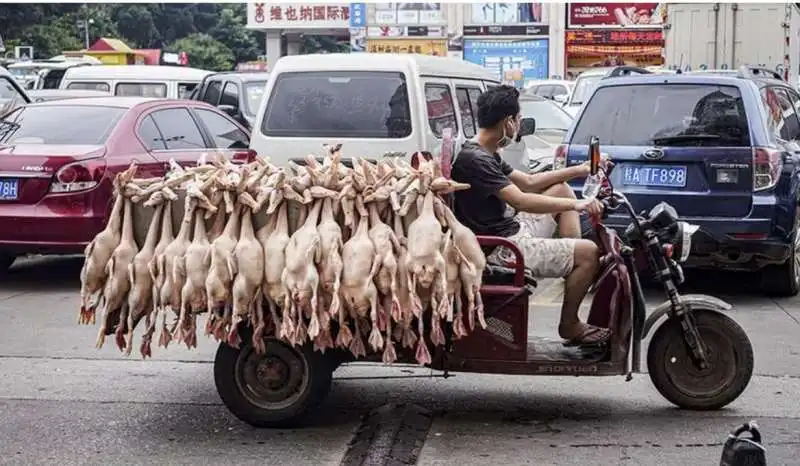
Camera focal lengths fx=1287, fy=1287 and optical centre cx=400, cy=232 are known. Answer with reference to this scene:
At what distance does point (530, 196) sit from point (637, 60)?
44.7 m

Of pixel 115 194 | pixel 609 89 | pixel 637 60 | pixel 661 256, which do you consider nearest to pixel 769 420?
pixel 661 256

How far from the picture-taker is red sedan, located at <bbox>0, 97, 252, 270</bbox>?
9.90 meters

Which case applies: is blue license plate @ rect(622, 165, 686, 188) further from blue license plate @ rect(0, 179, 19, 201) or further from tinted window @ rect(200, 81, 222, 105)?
tinted window @ rect(200, 81, 222, 105)

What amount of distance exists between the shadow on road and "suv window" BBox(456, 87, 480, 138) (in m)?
3.58

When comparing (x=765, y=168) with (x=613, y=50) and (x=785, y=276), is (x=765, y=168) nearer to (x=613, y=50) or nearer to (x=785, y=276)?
(x=785, y=276)

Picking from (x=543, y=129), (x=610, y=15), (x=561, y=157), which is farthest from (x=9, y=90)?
(x=610, y=15)

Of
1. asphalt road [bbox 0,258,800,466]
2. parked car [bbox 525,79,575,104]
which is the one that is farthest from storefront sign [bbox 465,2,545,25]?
asphalt road [bbox 0,258,800,466]

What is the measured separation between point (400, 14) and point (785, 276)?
3805 cm

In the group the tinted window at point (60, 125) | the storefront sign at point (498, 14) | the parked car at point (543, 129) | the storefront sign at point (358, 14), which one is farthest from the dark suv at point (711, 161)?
the storefront sign at point (498, 14)

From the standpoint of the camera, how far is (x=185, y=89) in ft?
62.7

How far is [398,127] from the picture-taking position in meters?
10.0

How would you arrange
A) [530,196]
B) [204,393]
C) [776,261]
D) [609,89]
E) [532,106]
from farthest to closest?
[532,106], [609,89], [776,261], [204,393], [530,196]

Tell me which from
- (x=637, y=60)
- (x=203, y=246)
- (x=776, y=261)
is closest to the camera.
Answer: (x=203, y=246)

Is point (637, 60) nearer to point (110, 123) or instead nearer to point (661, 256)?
point (110, 123)
